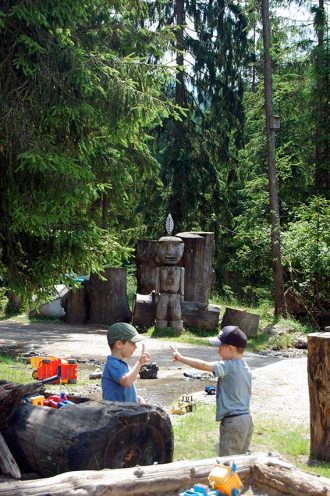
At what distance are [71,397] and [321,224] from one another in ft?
40.7

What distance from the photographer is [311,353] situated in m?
6.25

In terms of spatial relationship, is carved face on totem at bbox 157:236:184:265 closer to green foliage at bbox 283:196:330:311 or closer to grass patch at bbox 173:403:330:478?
green foliage at bbox 283:196:330:311

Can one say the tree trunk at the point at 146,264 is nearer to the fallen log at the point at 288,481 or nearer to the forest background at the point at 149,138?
the forest background at the point at 149,138

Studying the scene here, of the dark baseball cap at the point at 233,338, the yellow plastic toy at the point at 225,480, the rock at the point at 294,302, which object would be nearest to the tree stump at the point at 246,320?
the rock at the point at 294,302

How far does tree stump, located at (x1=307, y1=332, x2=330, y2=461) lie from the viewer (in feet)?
20.1

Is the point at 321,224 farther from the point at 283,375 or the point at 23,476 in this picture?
the point at 23,476

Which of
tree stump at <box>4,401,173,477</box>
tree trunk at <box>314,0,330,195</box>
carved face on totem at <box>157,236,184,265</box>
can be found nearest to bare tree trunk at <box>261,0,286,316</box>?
carved face on totem at <box>157,236,184,265</box>

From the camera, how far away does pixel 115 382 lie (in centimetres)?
509

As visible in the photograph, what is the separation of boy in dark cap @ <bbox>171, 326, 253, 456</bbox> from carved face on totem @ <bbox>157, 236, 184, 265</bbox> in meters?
10.7

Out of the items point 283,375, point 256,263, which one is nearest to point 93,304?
point 256,263

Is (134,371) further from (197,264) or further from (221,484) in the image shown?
(197,264)

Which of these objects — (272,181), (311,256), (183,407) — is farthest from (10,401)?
(272,181)

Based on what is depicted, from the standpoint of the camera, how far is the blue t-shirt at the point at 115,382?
501 cm

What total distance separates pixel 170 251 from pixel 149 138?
4.10m
